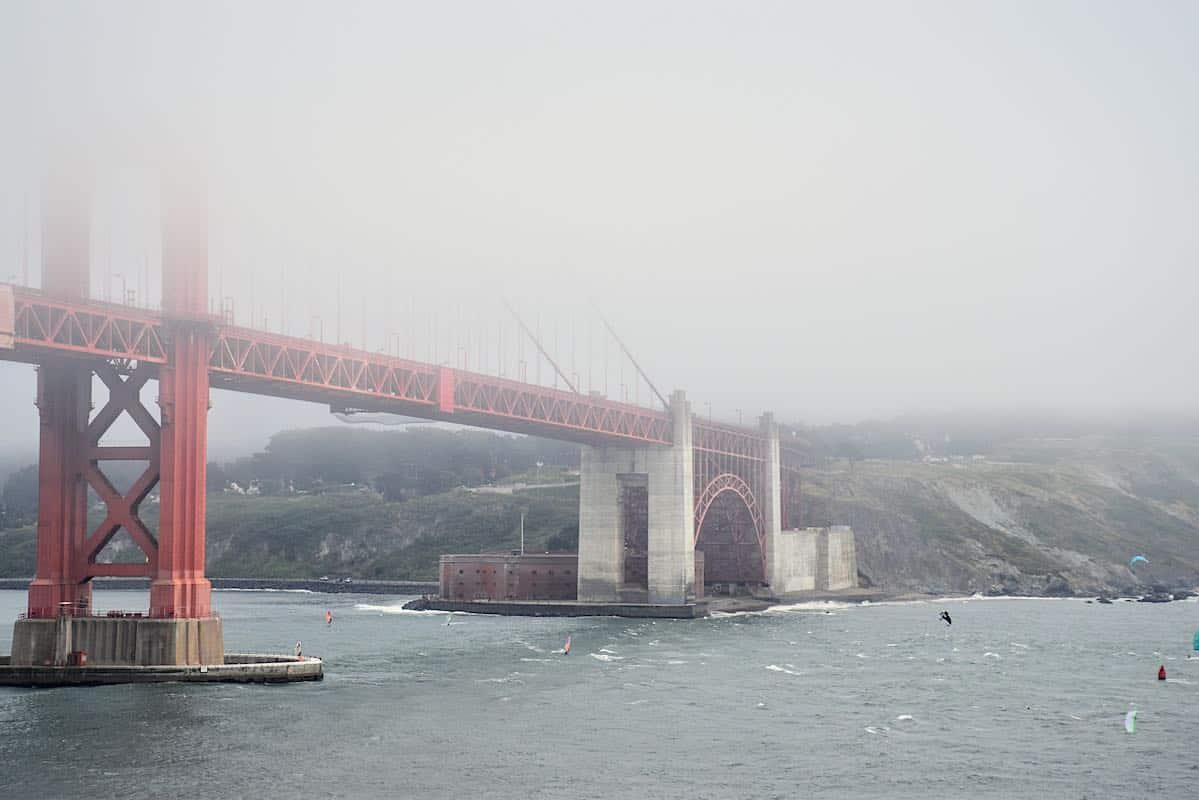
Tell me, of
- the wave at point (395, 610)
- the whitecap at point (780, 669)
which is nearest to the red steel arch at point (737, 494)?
the wave at point (395, 610)

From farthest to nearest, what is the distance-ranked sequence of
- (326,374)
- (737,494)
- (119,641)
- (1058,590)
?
(1058,590)
(737,494)
(326,374)
(119,641)

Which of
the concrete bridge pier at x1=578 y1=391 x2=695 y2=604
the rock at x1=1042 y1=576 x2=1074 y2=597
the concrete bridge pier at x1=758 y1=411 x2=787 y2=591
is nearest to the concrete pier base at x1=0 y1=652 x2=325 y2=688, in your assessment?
the concrete bridge pier at x1=578 y1=391 x2=695 y2=604

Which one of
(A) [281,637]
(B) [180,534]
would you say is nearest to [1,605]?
(A) [281,637]

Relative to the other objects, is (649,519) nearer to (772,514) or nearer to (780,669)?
(772,514)

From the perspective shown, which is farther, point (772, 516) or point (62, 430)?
point (772, 516)

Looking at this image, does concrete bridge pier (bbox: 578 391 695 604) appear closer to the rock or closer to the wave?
the wave

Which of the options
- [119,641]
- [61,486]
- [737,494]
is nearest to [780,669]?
[119,641]

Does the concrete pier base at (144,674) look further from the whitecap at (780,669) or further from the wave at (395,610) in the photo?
the wave at (395,610)
